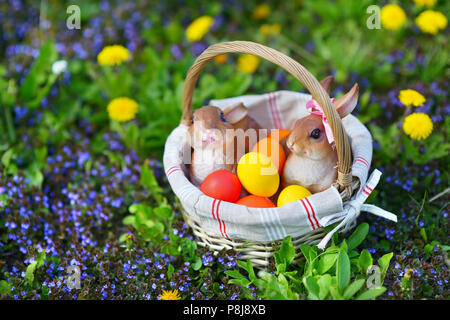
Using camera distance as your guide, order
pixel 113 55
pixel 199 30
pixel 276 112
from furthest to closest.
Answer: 1. pixel 199 30
2. pixel 113 55
3. pixel 276 112

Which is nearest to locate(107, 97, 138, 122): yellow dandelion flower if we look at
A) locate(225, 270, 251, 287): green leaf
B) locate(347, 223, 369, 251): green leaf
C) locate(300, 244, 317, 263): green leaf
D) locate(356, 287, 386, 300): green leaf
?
locate(225, 270, 251, 287): green leaf

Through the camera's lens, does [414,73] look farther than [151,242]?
Yes

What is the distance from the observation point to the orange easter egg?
2.18 meters

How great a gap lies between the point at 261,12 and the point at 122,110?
77.2 inches

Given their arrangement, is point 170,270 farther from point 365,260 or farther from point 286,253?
point 365,260

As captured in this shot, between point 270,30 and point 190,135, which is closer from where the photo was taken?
point 190,135

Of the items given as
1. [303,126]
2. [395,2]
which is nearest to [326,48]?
[395,2]

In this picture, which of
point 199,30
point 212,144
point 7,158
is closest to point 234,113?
point 212,144

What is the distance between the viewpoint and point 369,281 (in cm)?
189

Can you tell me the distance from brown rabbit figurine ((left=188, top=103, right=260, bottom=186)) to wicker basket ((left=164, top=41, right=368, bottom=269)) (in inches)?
4.1

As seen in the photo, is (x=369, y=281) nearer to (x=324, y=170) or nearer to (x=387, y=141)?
(x=324, y=170)

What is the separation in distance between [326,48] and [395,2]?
641mm

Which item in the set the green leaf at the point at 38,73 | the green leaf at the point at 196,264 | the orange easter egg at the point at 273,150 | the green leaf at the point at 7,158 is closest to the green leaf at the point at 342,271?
the orange easter egg at the point at 273,150

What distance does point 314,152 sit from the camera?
6.72 ft
